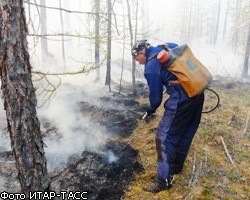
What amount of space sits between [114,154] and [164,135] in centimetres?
174

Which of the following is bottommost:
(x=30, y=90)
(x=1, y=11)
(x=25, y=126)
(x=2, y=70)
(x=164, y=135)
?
(x=164, y=135)

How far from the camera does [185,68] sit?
13.2 feet

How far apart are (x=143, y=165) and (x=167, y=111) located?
4.80 ft

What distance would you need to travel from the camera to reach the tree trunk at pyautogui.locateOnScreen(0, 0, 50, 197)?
262cm

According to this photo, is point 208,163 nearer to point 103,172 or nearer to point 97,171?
point 103,172

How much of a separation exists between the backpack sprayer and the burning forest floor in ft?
5.11

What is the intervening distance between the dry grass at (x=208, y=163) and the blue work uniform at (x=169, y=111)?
0.41m

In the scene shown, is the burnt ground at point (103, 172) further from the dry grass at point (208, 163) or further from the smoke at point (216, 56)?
the smoke at point (216, 56)

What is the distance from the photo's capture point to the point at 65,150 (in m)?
5.97

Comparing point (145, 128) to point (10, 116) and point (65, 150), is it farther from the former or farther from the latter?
point (10, 116)

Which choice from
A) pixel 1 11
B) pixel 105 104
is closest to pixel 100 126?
pixel 105 104

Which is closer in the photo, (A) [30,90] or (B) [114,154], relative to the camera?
(A) [30,90]

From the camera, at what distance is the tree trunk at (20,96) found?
103 inches

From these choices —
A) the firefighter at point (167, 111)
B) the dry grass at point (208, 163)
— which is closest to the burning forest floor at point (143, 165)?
the dry grass at point (208, 163)
